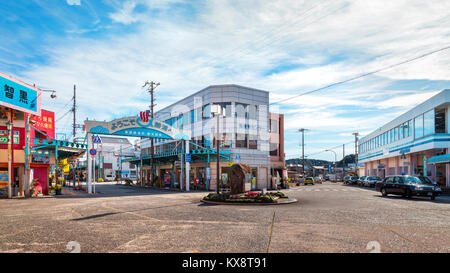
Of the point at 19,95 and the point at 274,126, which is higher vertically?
the point at 19,95

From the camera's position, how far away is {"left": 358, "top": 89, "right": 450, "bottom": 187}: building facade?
32250mm

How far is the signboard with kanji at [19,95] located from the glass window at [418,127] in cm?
4091

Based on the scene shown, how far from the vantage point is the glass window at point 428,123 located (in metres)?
35.1

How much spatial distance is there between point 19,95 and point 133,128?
962 cm

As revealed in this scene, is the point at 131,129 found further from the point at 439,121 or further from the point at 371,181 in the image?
the point at 439,121

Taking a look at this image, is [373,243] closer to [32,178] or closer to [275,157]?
[32,178]

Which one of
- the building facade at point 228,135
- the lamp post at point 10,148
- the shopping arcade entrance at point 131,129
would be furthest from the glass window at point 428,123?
the lamp post at point 10,148

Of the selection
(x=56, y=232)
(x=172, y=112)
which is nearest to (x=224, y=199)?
(x=56, y=232)

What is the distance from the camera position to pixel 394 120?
5128 cm

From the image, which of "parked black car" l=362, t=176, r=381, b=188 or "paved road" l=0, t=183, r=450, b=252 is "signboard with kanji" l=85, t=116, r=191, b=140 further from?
"parked black car" l=362, t=176, r=381, b=188

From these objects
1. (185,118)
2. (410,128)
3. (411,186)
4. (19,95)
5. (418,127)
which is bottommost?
(411,186)

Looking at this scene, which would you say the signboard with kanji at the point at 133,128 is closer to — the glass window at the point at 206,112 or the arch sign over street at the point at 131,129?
the arch sign over street at the point at 131,129

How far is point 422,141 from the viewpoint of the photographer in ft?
117

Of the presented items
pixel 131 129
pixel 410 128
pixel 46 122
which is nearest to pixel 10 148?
pixel 46 122
